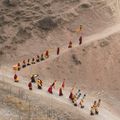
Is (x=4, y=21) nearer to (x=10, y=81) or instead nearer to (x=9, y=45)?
(x=9, y=45)

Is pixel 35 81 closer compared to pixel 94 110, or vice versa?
pixel 94 110

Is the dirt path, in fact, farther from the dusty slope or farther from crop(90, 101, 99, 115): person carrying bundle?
the dusty slope

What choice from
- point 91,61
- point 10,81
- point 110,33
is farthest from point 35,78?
point 110,33

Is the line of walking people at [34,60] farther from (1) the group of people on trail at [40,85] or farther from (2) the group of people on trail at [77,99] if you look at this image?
(2) the group of people on trail at [77,99]

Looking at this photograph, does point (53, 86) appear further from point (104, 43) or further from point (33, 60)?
point (104, 43)

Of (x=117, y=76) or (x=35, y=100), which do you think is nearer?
(x=35, y=100)

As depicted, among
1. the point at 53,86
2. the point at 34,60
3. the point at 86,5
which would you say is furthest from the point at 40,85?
the point at 86,5

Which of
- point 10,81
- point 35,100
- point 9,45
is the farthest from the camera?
point 9,45

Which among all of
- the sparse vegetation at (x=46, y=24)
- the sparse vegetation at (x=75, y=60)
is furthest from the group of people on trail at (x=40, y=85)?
the sparse vegetation at (x=46, y=24)
